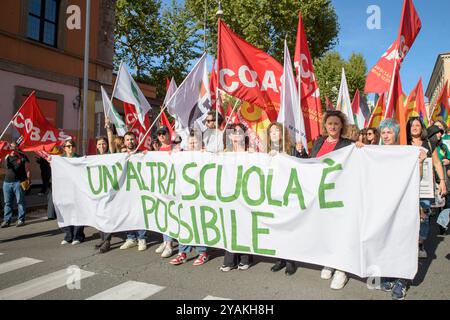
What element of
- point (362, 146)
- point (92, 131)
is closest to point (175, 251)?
point (362, 146)

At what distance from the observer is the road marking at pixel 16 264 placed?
14.8 ft

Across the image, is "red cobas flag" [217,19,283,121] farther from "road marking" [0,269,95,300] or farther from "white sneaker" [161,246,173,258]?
"road marking" [0,269,95,300]

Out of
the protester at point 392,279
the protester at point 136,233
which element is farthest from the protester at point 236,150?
the protester at point 392,279

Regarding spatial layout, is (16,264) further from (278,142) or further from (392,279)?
(392,279)

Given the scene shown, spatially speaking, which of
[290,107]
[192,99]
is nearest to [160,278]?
[290,107]

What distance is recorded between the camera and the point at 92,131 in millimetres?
16578

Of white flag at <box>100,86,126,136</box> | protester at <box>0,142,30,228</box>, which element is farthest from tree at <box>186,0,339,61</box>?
protester at <box>0,142,30,228</box>

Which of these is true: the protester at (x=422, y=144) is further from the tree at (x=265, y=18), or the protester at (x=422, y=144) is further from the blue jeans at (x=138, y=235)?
the tree at (x=265, y=18)

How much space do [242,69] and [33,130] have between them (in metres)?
3.94

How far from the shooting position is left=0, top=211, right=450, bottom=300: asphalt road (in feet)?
12.0

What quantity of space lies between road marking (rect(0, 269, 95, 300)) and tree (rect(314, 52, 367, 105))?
2515 cm

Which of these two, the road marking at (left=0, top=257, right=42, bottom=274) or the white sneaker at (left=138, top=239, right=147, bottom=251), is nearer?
the road marking at (left=0, top=257, right=42, bottom=274)

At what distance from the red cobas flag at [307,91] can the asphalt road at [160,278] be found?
210cm

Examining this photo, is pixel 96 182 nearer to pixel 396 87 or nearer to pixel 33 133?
pixel 33 133
